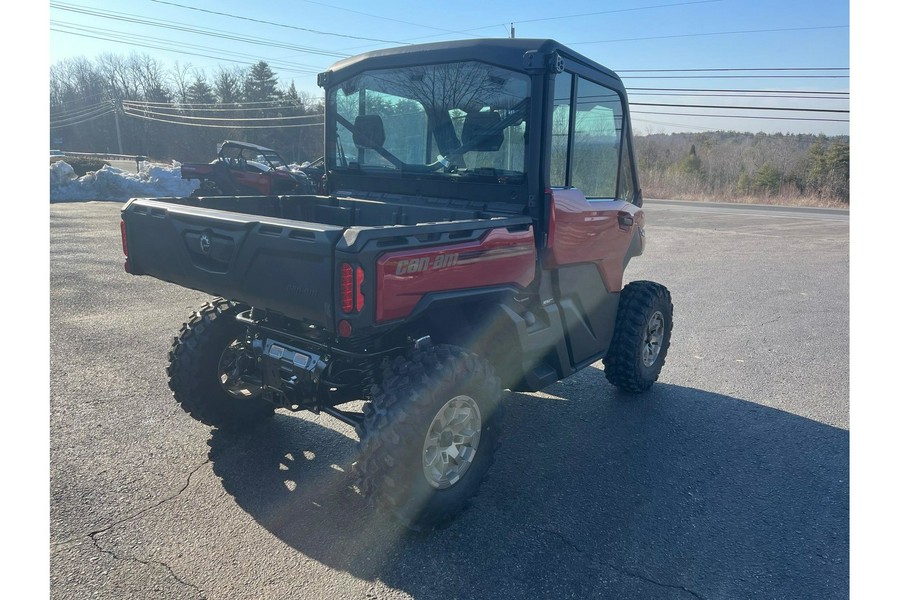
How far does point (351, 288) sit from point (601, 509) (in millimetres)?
1897

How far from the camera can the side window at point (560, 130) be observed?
3.52 meters

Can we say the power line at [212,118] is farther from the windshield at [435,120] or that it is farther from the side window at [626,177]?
the side window at [626,177]

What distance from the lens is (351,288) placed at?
248 centimetres

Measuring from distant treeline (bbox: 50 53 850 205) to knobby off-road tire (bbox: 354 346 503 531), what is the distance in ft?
116

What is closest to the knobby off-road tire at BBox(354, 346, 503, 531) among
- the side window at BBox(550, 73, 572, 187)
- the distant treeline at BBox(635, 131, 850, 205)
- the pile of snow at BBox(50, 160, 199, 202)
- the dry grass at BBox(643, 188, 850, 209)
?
the side window at BBox(550, 73, 572, 187)

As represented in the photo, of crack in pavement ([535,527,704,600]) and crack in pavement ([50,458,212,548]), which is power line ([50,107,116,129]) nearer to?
crack in pavement ([50,458,212,548])

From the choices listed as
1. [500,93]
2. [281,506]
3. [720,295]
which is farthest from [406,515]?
[720,295]

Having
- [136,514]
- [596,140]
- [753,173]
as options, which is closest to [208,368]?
[136,514]

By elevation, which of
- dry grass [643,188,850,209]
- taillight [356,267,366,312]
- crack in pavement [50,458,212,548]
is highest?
dry grass [643,188,850,209]

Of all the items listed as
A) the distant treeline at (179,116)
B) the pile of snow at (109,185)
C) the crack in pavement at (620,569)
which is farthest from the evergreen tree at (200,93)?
the crack in pavement at (620,569)

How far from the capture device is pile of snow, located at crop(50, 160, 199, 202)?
1908 cm

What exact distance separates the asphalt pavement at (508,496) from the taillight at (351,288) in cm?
121

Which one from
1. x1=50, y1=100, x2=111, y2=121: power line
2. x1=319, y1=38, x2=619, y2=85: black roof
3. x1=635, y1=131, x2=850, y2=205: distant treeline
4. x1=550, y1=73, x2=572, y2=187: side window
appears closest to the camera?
x1=319, y1=38, x2=619, y2=85: black roof

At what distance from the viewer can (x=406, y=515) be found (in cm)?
277
